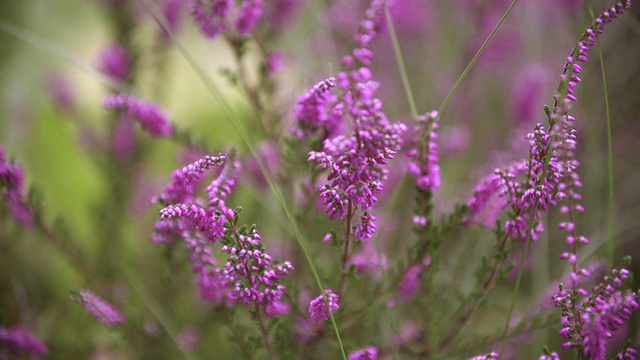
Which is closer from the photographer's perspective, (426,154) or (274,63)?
(426,154)

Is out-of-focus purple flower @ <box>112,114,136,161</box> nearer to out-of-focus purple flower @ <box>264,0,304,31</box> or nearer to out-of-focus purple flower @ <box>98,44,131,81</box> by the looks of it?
out-of-focus purple flower @ <box>98,44,131,81</box>

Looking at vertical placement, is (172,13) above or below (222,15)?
above

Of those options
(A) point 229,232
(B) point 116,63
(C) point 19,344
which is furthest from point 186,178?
(B) point 116,63

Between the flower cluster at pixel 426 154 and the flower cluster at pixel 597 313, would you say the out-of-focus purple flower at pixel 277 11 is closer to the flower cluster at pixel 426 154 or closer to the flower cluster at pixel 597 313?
the flower cluster at pixel 426 154

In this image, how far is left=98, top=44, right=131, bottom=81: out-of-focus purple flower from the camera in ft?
3.27

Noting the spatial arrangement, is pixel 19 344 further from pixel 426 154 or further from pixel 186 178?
pixel 426 154

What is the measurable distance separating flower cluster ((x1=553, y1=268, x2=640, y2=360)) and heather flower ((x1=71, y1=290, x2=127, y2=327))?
0.47 meters

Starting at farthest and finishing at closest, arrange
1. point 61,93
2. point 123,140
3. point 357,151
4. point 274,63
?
1. point 61,93
2. point 123,140
3. point 274,63
4. point 357,151

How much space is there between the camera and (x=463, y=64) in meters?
1.03

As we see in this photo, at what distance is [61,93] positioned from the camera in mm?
1234

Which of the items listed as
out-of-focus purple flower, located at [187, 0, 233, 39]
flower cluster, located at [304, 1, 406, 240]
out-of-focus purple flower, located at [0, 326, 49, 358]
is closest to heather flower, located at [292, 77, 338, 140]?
flower cluster, located at [304, 1, 406, 240]

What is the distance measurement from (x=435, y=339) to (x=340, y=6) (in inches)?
29.9

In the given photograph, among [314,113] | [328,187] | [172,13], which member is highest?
[172,13]

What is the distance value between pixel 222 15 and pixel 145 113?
0.15 meters
